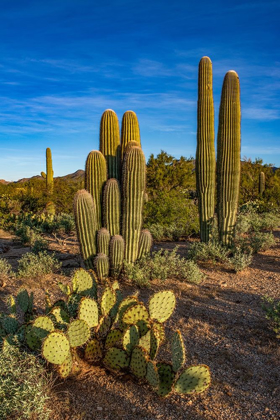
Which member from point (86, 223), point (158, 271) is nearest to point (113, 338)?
point (158, 271)

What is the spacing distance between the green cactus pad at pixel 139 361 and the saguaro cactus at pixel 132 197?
384 centimetres

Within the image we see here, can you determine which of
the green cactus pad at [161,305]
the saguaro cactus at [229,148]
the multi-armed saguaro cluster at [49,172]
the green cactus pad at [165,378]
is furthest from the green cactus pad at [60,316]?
the multi-armed saguaro cluster at [49,172]

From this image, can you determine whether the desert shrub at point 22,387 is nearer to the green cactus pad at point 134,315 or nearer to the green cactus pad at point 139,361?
the green cactus pad at point 139,361

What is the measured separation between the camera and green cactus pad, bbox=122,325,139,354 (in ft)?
12.5

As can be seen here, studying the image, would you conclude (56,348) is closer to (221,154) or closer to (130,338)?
(130,338)

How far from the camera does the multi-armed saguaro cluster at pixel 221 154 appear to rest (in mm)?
8719

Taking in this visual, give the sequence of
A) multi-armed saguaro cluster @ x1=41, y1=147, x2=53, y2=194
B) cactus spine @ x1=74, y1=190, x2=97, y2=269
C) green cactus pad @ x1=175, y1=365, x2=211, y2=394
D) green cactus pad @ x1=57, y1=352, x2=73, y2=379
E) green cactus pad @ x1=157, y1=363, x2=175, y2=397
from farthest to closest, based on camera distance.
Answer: multi-armed saguaro cluster @ x1=41, y1=147, x2=53, y2=194 → cactus spine @ x1=74, y1=190, x2=97, y2=269 → green cactus pad @ x1=57, y1=352, x2=73, y2=379 → green cactus pad @ x1=157, y1=363, x2=175, y2=397 → green cactus pad @ x1=175, y1=365, x2=211, y2=394

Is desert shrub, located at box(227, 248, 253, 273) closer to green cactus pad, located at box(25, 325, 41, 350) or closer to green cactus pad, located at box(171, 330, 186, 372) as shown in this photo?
green cactus pad, located at box(171, 330, 186, 372)

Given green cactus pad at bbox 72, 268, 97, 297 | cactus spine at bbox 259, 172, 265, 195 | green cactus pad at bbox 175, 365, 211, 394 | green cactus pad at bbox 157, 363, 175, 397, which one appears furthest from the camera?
cactus spine at bbox 259, 172, 265, 195

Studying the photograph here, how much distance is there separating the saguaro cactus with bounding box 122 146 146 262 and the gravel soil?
0.92 metres

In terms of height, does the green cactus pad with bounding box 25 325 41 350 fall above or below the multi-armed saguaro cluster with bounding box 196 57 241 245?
below

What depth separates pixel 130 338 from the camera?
382 cm

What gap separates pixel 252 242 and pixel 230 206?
66.8 inches

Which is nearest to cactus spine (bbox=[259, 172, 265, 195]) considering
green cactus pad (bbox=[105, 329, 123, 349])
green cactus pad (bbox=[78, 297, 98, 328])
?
green cactus pad (bbox=[105, 329, 123, 349])
